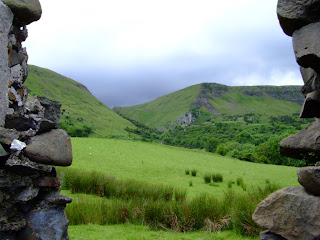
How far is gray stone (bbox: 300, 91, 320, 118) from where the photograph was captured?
2706 millimetres

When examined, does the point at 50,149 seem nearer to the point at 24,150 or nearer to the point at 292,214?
the point at 24,150

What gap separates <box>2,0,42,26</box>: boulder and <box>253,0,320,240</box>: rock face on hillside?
→ 2.93m

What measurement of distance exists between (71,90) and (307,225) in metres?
Result: 111

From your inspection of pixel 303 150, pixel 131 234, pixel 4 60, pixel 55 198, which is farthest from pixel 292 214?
pixel 4 60

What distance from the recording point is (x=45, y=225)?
9.64 ft

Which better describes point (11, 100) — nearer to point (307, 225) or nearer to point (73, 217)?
point (73, 217)

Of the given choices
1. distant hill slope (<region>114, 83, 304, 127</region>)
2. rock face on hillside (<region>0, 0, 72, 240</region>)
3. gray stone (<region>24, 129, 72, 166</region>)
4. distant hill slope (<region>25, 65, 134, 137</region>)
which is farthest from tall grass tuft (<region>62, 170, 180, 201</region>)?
distant hill slope (<region>114, 83, 304, 127</region>)

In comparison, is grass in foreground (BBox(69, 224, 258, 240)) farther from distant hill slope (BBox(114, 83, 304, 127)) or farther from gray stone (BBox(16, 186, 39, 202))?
distant hill slope (BBox(114, 83, 304, 127))

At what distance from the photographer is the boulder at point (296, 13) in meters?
2.60

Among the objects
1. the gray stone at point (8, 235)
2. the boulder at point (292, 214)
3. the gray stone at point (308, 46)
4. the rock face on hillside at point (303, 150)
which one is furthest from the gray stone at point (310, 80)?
the gray stone at point (8, 235)

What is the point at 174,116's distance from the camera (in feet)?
557

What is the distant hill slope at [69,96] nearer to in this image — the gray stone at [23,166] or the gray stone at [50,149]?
the gray stone at [50,149]

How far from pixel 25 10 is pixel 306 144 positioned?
12.2 feet

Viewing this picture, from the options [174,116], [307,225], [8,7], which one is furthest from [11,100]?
[174,116]
